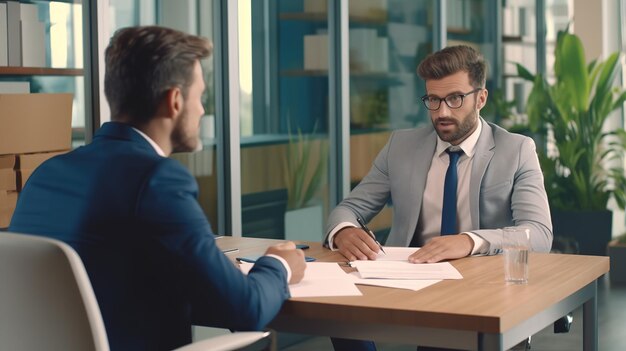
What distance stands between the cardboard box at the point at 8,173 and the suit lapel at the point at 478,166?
5.64 ft

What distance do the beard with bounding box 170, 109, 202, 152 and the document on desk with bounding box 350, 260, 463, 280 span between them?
613 mm

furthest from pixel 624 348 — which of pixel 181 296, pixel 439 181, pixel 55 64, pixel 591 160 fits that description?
pixel 181 296

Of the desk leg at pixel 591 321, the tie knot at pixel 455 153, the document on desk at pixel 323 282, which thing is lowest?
the desk leg at pixel 591 321

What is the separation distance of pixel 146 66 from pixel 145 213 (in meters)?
0.32

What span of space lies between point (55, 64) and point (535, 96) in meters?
4.64

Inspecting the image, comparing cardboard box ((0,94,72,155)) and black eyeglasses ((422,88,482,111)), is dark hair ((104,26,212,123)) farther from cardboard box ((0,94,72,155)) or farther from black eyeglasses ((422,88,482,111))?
cardboard box ((0,94,72,155))

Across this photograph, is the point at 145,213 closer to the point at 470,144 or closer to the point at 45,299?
the point at 45,299

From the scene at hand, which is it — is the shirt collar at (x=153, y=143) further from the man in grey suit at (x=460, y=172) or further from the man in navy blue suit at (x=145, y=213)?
the man in grey suit at (x=460, y=172)

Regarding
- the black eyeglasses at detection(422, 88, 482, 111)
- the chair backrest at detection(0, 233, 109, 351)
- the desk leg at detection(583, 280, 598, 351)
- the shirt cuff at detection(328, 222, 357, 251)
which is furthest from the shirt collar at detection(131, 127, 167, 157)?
the black eyeglasses at detection(422, 88, 482, 111)

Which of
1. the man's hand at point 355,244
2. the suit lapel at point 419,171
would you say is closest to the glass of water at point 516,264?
the man's hand at point 355,244

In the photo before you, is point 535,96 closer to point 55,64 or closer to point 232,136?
point 232,136

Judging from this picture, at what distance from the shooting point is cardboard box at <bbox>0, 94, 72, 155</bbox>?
12.0ft

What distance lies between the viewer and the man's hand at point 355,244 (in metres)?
2.81

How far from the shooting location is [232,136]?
15.4 feet
